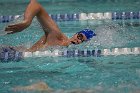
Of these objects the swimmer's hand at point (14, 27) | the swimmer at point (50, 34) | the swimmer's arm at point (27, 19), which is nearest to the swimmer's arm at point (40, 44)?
the swimmer at point (50, 34)

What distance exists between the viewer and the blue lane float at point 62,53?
5.01 m

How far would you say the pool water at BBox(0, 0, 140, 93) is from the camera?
13.1 feet

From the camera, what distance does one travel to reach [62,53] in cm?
516

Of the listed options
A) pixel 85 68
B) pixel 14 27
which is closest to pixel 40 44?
pixel 85 68

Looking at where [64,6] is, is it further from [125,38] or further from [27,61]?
[27,61]

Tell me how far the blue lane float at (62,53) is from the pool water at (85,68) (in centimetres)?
6

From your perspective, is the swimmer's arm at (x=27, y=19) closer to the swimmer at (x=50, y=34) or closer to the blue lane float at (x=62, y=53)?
the swimmer at (x=50, y=34)

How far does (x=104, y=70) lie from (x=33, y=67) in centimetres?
87

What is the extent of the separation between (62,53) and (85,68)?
0.59 metres

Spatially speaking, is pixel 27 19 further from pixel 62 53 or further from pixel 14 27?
pixel 62 53

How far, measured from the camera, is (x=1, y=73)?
179 inches

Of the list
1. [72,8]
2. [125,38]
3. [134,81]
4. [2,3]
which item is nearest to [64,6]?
[72,8]

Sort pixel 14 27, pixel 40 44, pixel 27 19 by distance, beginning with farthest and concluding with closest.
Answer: pixel 40 44 → pixel 27 19 → pixel 14 27

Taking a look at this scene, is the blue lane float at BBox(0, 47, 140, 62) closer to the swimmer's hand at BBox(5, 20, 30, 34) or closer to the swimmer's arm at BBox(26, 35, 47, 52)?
the swimmer's arm at BBox(26, 35, 47, 52)
